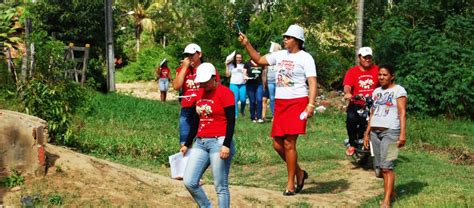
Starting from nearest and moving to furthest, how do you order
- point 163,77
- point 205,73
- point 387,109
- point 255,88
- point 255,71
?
point 205,73
point 387,109
point 255,71
point 255,88
point 163,77

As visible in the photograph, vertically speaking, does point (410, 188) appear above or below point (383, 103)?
below

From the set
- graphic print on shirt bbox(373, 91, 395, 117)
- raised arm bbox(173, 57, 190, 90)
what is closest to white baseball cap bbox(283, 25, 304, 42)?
graphic print on shirt bbox(373, 91, 395, 117)

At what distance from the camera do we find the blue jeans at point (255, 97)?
15.8 metres

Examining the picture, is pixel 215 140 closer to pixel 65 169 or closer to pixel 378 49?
pixel 65 169

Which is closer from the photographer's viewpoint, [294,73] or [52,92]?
A: [294,73]

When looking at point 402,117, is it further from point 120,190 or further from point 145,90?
point 145,90

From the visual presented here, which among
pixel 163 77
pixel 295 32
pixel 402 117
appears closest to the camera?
pixel 402 117

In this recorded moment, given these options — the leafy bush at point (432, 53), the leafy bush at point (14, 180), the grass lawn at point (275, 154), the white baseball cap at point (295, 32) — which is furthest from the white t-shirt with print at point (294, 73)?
the leafy bush at point (432, 53)

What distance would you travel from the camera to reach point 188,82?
855cm

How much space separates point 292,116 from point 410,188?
1.89m

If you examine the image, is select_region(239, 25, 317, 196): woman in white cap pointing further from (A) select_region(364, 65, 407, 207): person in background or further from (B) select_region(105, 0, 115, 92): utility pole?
(B) select_region(105, 0, 115, 92): utility pole

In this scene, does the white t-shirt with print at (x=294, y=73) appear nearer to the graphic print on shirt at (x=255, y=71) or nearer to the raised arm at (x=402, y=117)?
the raised arm at (x=402, y=117)

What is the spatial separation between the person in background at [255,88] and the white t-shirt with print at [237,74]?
0.12 meters

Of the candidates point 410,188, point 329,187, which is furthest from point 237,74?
point 410,188
